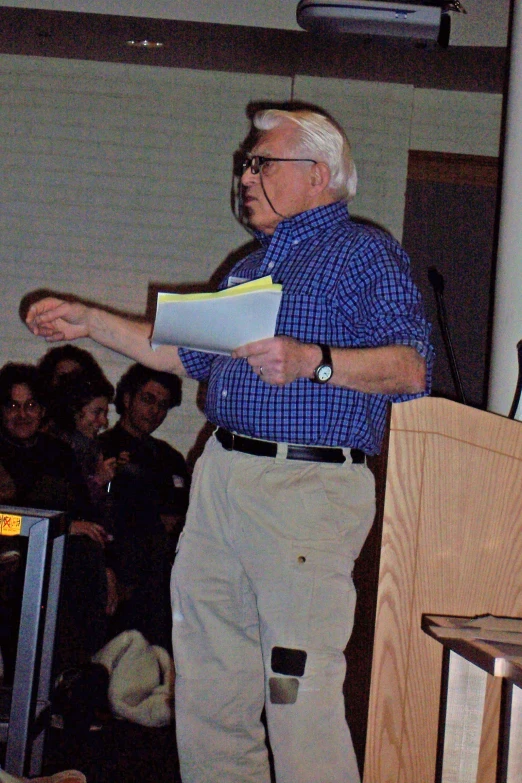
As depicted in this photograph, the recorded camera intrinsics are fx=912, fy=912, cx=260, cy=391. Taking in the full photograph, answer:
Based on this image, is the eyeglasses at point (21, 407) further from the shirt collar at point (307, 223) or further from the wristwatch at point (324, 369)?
the wristwatch at point (324, 369)

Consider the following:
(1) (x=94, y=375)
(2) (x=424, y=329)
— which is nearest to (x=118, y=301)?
(1) (x=94, y=375)

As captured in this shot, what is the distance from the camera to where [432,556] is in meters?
1.57

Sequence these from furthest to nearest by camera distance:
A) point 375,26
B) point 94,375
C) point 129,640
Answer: point 94,375, point 375,26, point 129,640

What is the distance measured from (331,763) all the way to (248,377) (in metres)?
0.73

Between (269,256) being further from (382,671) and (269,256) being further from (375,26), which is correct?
(375,26)

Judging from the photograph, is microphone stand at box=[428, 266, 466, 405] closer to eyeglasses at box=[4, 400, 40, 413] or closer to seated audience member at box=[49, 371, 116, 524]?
seated audience member at box=[49, 371, 116, 524]

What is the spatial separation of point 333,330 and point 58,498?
1.87 meters

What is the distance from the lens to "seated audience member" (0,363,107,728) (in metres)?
3.08

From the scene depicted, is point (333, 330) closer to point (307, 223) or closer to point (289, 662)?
point (307, 223)

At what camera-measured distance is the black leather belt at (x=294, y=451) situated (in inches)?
68.7

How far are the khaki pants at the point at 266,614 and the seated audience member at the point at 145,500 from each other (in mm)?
1576

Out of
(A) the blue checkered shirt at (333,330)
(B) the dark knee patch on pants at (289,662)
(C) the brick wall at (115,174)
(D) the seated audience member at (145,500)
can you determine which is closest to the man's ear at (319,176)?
(A) the blue checkered shirt at (333,330)

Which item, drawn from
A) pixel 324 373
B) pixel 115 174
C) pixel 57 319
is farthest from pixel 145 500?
pixel 115 174

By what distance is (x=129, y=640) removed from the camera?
10.6ft
